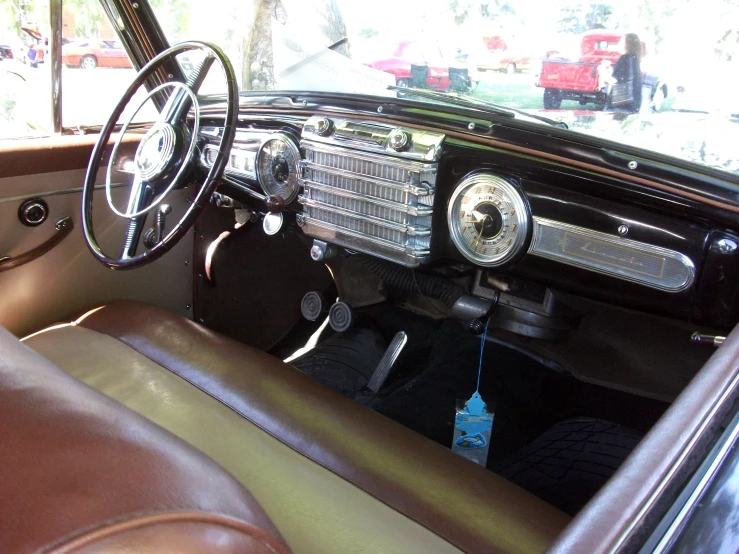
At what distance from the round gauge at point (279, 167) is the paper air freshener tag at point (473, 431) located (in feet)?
2.72

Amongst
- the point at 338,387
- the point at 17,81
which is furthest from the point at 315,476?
the point at 17,81

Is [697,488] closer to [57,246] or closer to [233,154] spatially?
[233,154]

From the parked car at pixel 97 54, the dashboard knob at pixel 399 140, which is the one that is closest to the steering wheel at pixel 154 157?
the parked car at pixel 97 54

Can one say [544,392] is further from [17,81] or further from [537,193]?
[17,81]

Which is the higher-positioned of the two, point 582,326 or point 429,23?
point 429,23

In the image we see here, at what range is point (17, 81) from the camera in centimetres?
208

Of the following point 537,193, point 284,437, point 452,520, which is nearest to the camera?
point 452,520

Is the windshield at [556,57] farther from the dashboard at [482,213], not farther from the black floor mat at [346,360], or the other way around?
the black floor mat at [346,360]

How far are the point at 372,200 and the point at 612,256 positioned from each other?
24.9 inches

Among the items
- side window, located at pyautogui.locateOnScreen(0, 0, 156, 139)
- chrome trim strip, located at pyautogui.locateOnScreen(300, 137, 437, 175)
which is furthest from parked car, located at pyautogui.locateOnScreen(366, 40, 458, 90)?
side window, located at pyautogui.locateOnScreen(0, 0, 156, 139)

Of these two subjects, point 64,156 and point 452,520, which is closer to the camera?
point 452,520

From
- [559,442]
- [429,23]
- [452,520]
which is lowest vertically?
[559,442]

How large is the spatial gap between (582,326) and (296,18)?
1284 millimetres

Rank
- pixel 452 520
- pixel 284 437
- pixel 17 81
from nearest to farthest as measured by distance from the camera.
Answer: pixel 452 520, pixel 284 437, pixel 17 81
